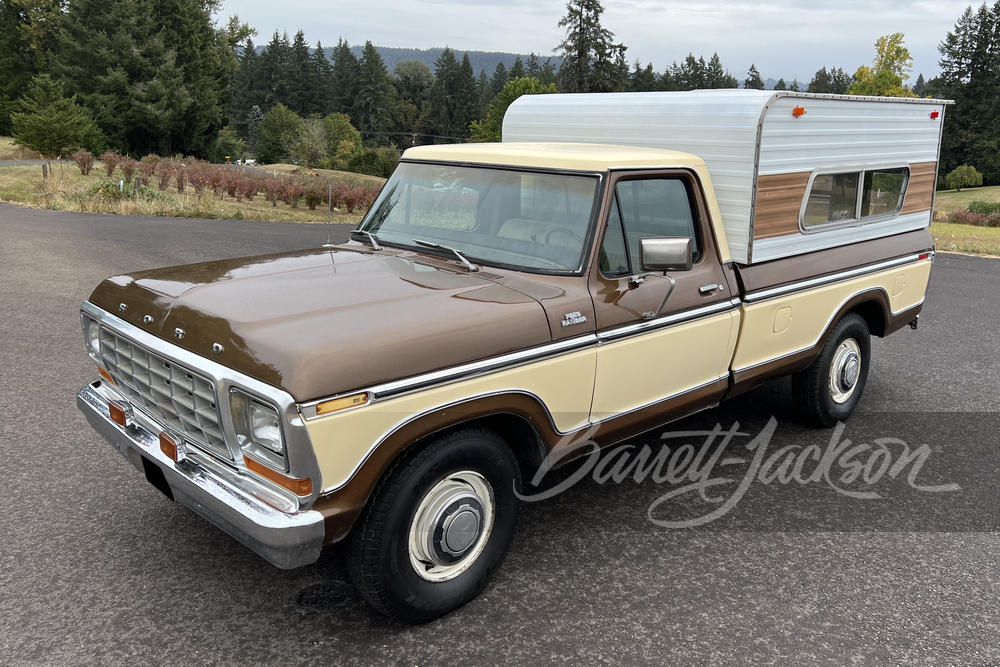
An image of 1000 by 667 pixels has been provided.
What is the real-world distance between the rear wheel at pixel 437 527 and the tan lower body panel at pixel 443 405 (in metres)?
0.22

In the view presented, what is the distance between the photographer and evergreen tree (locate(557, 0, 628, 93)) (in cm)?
6812

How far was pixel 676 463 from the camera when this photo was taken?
5.03 m

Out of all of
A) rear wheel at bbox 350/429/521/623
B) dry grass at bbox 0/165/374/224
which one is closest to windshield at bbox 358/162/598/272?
rear wheel at bbox 350/429/521/623

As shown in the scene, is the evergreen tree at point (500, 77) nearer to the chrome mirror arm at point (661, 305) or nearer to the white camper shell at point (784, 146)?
the white camper shell at point (784, 146)

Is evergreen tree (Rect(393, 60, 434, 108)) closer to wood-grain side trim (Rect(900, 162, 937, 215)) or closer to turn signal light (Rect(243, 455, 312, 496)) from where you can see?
wood-grain side trim (Rect(900, 162, 937, 215))

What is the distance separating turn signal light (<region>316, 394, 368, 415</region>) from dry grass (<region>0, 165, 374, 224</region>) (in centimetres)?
1686

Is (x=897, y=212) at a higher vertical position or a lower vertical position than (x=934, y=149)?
lower

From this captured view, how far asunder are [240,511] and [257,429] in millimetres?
306

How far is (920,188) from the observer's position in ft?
19.6

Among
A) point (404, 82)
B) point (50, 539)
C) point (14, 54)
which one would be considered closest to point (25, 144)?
point (14, 54)

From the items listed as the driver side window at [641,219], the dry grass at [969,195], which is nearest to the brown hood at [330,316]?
the driver side window at [641,219]

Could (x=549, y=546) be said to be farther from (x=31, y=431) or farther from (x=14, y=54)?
(x=14, y=54)

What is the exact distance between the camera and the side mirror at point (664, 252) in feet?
11.7

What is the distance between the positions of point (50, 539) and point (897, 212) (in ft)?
19.3
